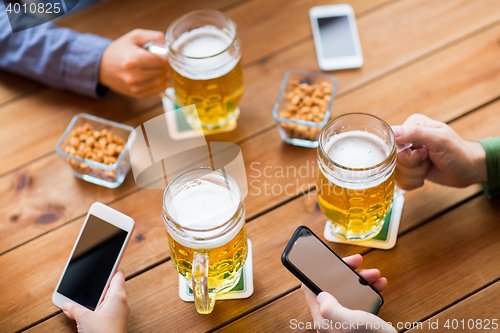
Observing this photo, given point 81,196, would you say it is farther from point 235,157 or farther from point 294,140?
point 294,140

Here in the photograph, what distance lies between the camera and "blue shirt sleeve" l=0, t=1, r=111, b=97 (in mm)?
1189

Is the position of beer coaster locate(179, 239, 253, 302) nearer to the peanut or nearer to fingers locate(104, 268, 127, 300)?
fingers locate(104, 268, 127, 300)

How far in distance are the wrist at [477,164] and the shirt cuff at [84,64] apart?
907 mm

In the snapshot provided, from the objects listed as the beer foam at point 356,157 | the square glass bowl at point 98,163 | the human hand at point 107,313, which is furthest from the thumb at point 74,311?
the beer foam at point 356,157

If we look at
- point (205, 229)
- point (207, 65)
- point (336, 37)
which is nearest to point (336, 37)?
point (336, 37)

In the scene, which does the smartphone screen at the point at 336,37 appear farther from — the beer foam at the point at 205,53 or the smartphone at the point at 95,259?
the smartphone at the point at 95,259

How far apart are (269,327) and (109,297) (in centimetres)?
31

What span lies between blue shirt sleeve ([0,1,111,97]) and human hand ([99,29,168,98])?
0.03 m

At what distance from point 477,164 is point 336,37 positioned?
0.53 m

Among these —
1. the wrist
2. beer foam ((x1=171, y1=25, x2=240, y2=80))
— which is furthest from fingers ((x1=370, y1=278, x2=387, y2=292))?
beer foam ((x1=171, y1=25, x2=240, y2=80))

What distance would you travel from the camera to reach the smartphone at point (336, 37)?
124 cm

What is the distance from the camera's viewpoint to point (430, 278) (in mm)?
914

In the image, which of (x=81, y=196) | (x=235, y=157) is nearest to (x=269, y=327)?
(x=235, y=157)

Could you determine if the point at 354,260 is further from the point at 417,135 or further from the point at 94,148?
the point at 94,148
